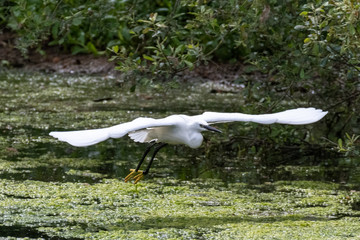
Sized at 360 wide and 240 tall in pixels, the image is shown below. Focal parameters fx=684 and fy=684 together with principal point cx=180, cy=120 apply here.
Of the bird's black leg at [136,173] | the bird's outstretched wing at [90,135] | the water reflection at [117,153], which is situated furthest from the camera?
the water reflection at [117,153]

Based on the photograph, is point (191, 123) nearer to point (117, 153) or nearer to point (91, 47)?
point (117, 153)

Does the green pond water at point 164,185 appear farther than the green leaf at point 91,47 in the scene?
No

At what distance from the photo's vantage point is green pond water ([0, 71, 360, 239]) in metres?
3.98

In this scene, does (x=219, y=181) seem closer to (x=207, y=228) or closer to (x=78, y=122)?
(x=207, y=228)

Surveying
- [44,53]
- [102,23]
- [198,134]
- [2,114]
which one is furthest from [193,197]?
[44,53]

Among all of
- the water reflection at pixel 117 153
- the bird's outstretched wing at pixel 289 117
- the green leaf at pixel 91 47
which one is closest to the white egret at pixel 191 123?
the bird's outstretched wing at pixel 289 117

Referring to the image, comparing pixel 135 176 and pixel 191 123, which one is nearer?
pixel 191 123

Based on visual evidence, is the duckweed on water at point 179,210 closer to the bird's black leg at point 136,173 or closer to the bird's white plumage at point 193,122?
the bird's black leg at point 136,173

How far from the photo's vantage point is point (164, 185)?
16.7 feet

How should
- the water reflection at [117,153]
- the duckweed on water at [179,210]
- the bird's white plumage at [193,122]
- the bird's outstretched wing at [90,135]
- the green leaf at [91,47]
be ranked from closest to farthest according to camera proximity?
1. the bird's outstretched wing at [90,135]
2. the duckweed on water at [179,210]
3. the bird's white plumage at [193,122]
4. the water reflection at [117,153]
5. the green leaf at [91,47]

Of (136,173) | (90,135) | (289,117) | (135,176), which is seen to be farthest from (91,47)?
(90,135)

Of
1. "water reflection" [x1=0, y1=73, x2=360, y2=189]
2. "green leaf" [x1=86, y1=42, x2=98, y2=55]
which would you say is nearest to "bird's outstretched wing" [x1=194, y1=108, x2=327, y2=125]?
"water reflection" [x1=0, y1=73, x2=360, y2=189]

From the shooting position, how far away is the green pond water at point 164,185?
398cm

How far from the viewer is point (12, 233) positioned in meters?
3.73
